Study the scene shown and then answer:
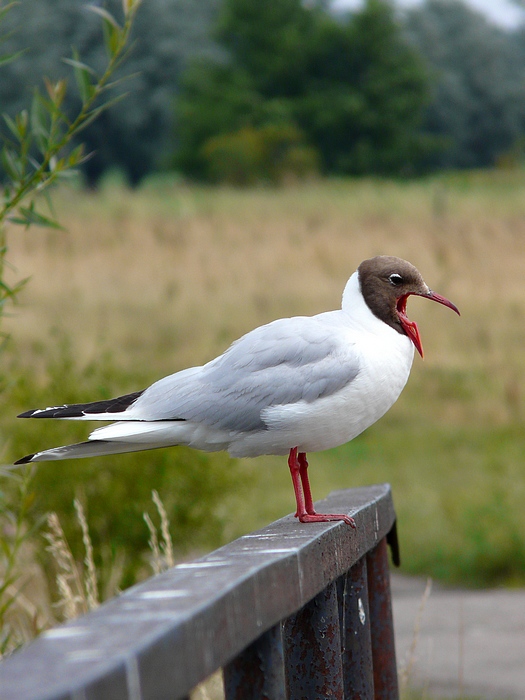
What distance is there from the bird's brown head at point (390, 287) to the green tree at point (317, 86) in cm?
2876

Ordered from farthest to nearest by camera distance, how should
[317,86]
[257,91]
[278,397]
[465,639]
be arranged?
1. [257,91]
2. [317,86]
3. [465,639]
4. [278,397]

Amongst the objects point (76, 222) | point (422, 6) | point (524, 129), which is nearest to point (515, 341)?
point (76, 222)

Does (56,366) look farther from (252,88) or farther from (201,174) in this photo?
(252,88)

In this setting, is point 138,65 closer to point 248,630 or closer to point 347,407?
point 347,407

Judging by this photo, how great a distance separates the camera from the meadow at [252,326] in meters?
4.94

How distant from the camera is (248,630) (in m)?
1.18

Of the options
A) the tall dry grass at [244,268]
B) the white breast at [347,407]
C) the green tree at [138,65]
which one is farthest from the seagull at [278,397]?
the green tree at [138,65]

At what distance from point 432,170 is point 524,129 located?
7.61 meters

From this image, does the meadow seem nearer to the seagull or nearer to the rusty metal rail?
the seagull

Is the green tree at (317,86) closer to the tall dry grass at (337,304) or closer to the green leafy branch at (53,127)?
the tall dry grass at (337,304)

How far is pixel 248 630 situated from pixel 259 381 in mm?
936

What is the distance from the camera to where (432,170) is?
1388 inches

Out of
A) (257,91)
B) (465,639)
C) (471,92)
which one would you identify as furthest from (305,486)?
(471,92)

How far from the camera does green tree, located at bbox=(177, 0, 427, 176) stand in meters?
31.2
